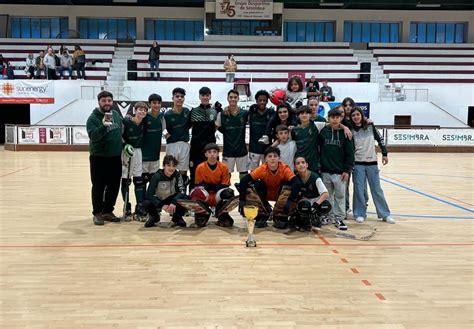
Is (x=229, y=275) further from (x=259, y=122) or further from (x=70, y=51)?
(x=70, y=51)

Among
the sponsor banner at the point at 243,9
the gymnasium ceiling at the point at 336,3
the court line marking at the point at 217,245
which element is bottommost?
the court line marking at the point at 217,245

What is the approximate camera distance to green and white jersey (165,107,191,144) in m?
6.02

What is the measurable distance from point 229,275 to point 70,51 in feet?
70.5

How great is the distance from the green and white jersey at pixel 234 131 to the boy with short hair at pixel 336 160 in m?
1.04

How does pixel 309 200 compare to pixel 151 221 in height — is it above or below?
above

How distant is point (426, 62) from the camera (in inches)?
931

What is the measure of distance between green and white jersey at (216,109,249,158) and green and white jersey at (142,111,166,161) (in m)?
0.75

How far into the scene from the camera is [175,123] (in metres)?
6.01

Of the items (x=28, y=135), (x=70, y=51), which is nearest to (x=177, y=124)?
(x=28, y=135)

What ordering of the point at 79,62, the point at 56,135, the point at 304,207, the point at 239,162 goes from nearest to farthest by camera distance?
1. the point at 304,207
2. the point at 239,162
3. the point at 56,135
4. the point at 79,62

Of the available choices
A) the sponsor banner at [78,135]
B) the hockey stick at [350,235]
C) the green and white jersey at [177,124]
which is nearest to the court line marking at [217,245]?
the hockey stick at [350,235]

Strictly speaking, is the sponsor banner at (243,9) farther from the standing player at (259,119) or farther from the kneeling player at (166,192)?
the kneeling player at (166,192)

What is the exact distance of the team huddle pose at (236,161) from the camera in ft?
17.7

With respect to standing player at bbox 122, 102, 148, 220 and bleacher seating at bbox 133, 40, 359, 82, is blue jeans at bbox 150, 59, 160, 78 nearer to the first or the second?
bleacher seating at bbox 133, 40, 359, 82
